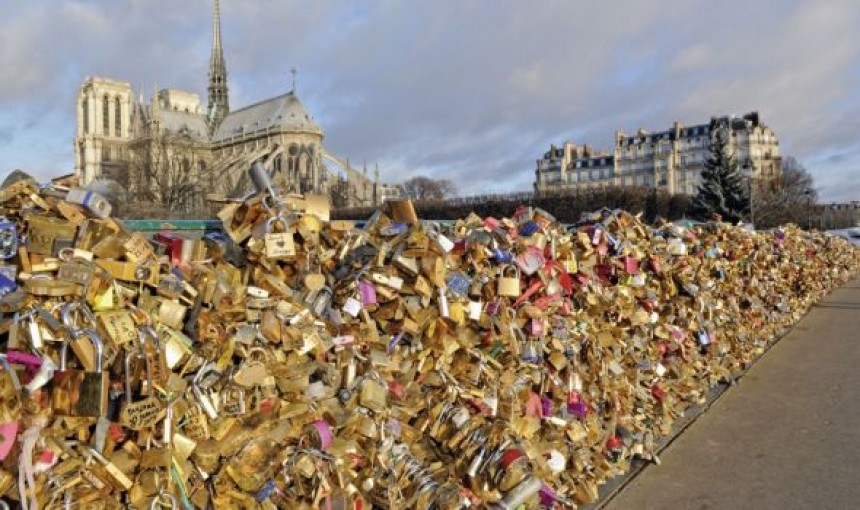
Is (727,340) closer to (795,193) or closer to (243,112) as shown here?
(795,193)

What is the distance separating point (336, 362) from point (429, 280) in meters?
0.65

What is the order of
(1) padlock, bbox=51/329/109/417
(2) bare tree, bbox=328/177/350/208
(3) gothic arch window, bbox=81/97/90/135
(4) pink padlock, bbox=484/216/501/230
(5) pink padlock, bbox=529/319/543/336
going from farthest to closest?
(3) gothic arch window, bbox=81/97/90/135
(2) bare tree, bbox=328/177/350/208
(4) pink padlock, bbox=484/216/501/230
(5) pink padlock, bbox=529/319/543/336
(1) padlock, bbox=51/329/109/417

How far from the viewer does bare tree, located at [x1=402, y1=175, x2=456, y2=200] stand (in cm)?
10256

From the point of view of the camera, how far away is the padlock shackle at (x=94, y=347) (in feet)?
6.57

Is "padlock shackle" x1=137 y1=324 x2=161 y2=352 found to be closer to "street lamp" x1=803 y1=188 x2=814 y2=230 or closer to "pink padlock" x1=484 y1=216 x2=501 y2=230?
"pink padlock" x1=484 y1=216 x2=501 y2=230

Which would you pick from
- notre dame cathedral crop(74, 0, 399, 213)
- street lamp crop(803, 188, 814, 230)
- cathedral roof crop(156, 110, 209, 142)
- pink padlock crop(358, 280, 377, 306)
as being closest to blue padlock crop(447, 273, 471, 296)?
pink padlock crop(358, 280, 377, 306)

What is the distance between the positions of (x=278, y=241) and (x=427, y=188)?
102 metres

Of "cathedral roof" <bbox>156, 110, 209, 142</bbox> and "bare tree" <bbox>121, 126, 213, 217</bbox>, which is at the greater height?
"cathedral roof" <bbox>156, 110, 209, 142</bbox>

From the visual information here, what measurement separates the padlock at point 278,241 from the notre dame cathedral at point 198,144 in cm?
5327

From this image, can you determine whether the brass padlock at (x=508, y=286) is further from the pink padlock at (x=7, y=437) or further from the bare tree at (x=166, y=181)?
the bare tree at (x=166, y=181)

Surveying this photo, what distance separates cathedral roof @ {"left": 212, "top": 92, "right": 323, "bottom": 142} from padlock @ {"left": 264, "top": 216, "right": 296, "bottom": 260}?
86126 mm

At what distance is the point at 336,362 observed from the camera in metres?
2.83

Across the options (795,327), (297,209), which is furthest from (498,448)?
(795,327)

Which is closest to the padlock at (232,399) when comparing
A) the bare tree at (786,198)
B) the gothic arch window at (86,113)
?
the bare tree at (786,198)
